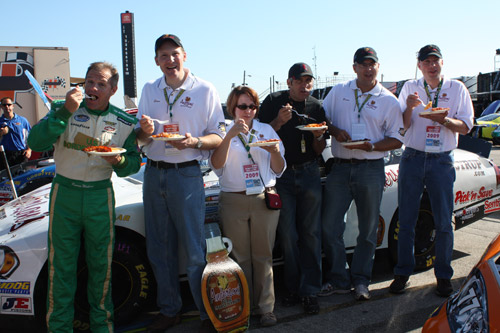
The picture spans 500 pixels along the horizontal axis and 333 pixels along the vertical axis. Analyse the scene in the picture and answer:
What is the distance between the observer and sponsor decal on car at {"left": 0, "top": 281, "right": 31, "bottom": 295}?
2.81 m

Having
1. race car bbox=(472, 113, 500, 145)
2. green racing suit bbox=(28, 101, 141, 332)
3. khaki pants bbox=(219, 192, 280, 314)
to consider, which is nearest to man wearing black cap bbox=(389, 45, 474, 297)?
khaki pants bbox=(219, 192, 280, 314)

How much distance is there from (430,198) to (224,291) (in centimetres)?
197

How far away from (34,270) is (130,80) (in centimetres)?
1586

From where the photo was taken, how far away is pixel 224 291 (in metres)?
3.01

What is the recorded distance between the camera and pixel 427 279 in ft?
13.2

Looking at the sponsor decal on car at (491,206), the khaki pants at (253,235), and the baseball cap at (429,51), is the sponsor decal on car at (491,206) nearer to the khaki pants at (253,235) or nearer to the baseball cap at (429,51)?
the baseball cap at (429,51)

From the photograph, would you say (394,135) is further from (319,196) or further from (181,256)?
(181,256)

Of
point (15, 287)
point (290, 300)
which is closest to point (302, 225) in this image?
point (290, 300)

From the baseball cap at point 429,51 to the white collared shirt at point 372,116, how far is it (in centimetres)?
44

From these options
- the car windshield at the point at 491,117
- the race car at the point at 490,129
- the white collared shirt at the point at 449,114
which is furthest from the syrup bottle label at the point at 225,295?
the car windshield at the point at 491,117

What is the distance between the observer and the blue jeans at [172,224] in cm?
302

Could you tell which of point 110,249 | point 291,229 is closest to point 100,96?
point 110,249

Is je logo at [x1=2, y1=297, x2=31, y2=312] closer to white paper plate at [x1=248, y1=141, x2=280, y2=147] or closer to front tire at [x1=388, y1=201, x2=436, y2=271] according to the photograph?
white paper plate at [x1=248, y1=141, x2=280, y2=147]

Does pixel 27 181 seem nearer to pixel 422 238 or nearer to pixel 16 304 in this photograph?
pixel 16 304
